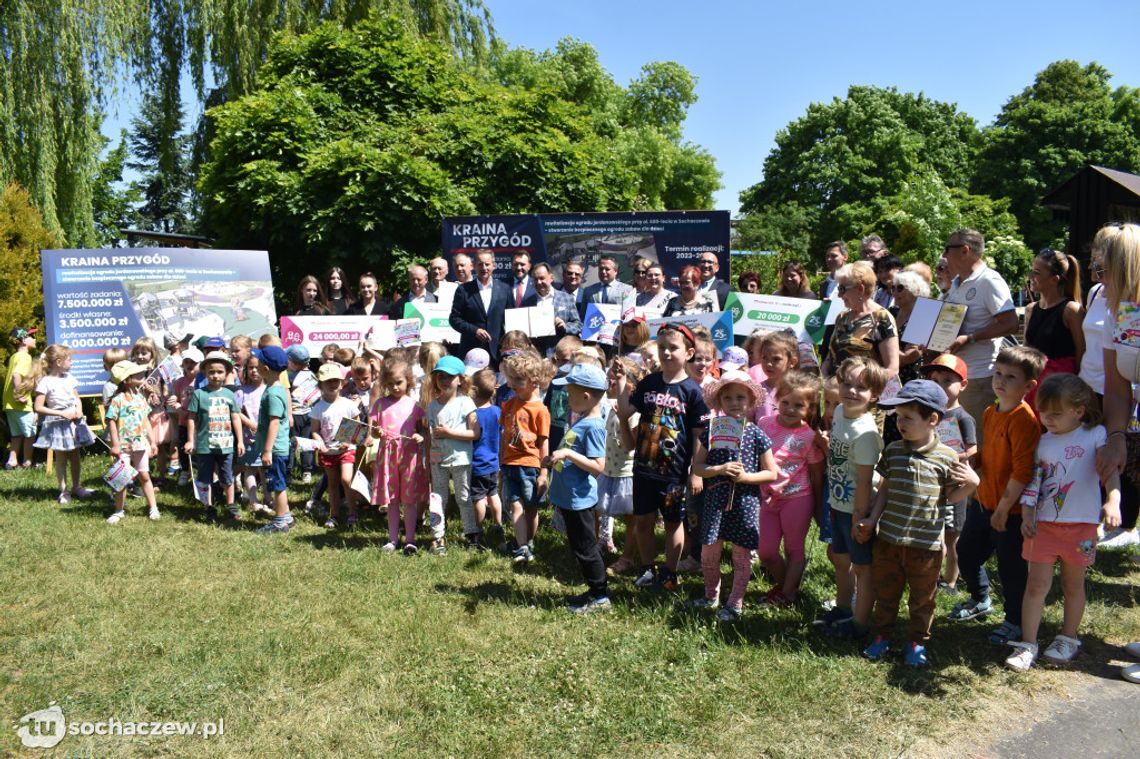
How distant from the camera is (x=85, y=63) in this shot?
14445mm

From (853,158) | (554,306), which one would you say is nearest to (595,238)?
(554,306)

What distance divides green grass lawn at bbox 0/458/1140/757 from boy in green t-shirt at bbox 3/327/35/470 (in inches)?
189

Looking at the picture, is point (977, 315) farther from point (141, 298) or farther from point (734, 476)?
point (141, 298)

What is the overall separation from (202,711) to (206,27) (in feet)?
Result: 54.7

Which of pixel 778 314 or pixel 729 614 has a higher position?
pixel 778 314

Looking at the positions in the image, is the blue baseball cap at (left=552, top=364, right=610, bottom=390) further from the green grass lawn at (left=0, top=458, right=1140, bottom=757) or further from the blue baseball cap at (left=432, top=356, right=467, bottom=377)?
the blue baseball cap at (left=432, top=356, right=467, bottom=377)

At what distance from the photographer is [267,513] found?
819 centimetres

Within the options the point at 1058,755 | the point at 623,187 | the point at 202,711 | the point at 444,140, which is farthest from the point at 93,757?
the point at 623,187

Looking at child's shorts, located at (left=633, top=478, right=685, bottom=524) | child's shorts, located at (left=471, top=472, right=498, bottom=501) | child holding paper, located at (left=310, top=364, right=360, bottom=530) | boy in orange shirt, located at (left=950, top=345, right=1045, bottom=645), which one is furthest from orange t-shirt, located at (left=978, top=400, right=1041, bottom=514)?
child holding paper, located at (left=310, top=364, right=360, bottom=530)

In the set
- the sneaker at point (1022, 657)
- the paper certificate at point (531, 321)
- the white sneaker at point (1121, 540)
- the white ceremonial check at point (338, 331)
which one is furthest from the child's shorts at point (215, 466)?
the white sneaker at point (1121, 540)

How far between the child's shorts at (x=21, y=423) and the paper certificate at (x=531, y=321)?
6379 millimetres

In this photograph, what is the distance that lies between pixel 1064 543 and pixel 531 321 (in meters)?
5.61

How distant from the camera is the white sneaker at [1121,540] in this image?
6406mm

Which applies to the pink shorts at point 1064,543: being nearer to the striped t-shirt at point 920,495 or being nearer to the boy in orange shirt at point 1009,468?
the boy in orange shirt at point 1009,468
